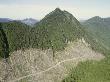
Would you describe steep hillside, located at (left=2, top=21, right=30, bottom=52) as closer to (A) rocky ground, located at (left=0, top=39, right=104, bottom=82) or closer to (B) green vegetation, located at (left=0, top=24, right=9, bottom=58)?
(B) green vegetation, located at (left=0, top=24, right=9, bottom=58)

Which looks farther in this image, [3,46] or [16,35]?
[16,35]

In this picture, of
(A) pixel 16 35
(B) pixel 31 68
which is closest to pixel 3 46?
(A) pixel 16 35

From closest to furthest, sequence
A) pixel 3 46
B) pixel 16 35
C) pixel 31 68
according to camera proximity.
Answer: pixel 3 46
pixel 31 68
pixel 16 35

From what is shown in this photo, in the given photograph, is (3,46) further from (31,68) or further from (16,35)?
(31,68)

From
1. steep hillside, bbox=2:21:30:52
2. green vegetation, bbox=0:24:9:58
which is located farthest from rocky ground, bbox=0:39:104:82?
steep hillside, bbox=2:21:30:52

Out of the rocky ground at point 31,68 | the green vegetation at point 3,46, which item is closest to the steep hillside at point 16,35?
the green vegetation at point 3,46

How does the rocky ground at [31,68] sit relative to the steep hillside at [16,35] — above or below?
below

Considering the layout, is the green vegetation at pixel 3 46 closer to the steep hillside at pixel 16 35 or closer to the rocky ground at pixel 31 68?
the steep hillside at pixel 16 35

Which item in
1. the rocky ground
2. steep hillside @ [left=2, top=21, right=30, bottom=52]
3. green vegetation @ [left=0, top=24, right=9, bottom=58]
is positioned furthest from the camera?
steep hillside @ [left=2, top=21, right=30, bottom=52]

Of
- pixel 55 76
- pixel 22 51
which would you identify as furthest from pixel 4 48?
pixel 55 76

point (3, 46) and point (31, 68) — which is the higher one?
point (3, 46)

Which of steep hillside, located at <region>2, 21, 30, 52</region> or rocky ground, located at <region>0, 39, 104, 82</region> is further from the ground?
steep hillside, located at <region>2, 21, 30, 52</region>

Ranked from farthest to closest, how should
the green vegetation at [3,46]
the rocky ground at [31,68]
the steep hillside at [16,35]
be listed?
the steep hillside at [16,35] < the green vegetation at [3,46] < the rocky ground at [31,68]
